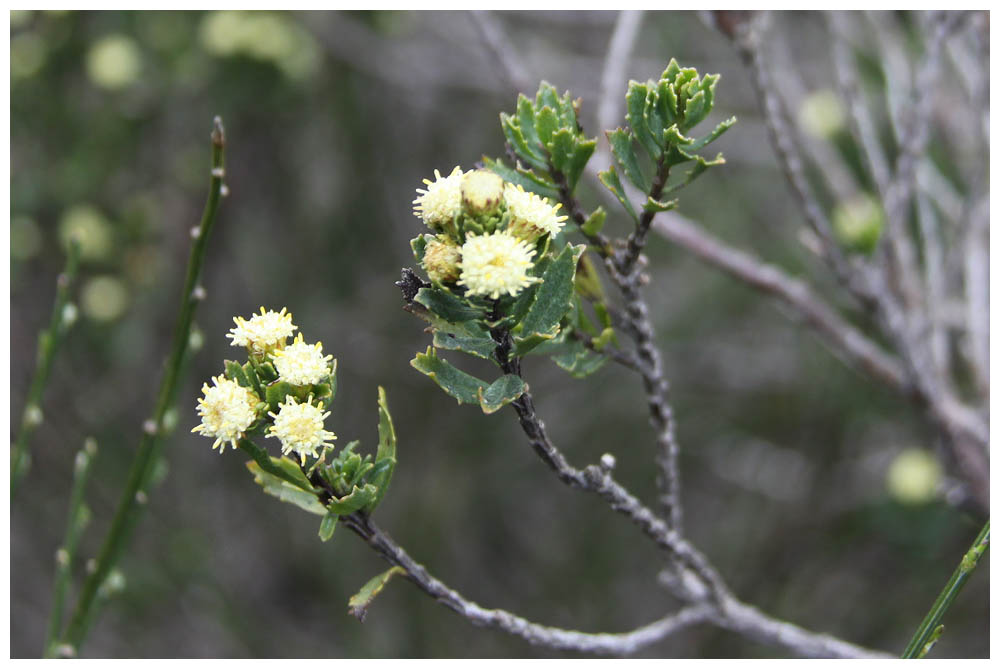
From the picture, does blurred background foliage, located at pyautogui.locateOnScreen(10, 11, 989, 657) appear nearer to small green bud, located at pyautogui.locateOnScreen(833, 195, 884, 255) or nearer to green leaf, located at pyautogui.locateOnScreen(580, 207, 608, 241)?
small green bud, located at pyautogui.locateOnScreen(833, 195, 884, 255)

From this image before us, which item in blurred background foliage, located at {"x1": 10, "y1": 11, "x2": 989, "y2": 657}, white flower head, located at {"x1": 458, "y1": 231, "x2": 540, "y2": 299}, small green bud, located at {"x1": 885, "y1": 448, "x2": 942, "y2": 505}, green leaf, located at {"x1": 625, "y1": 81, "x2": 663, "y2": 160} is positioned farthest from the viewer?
blurred background foliage, located at {"x1": 10, "y1": 11, "x2": 989, "y2": 657}

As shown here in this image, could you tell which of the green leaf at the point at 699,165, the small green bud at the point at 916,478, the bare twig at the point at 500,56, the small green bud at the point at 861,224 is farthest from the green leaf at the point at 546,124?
the small green bud at the point at 916,478

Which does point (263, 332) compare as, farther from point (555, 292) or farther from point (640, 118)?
point (640, 118)

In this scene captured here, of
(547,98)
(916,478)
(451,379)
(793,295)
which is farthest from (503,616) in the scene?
(916,478)

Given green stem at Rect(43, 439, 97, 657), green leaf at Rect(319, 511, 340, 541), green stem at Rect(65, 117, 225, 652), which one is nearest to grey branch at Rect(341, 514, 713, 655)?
green leaf at Rect(319, 511, 340, 541)

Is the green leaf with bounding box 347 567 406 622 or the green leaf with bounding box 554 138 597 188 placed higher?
the green leaf with bounding box 554 138 597 188

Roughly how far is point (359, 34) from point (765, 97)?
4.60 feet

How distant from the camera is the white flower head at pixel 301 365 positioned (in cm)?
66

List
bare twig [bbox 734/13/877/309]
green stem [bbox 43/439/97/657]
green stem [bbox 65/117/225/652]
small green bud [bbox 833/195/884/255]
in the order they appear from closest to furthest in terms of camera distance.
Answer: green stem [bbox 65/117/225/652] < green stem [bbox 43/439/97/657] < bare twig [bbox 734/13/877/309] < small green bud [bbox 833/195/884/255]

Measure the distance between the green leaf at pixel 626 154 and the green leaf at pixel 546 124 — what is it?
47mm

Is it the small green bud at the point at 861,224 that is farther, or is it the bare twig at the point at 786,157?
the small green bud at the point at 861,224

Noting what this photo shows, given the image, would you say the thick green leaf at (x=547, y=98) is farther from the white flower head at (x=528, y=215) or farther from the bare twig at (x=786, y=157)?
the bare twig at (x=786, y=157)

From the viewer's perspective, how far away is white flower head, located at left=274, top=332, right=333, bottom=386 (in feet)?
2.16

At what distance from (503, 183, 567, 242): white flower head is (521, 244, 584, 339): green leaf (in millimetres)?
24
